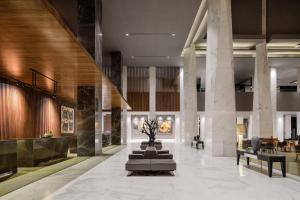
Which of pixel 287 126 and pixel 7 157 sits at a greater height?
pixel 7 157

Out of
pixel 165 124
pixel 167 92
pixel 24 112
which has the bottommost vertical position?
pixel 165 124

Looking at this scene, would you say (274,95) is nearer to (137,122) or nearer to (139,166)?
(137,122)

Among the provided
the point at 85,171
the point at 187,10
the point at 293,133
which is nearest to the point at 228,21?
the point at 187,10

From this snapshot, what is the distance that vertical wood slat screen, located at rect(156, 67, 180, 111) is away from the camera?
1276 inches

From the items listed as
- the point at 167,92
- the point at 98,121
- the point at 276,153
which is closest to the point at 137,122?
the point at 167,92

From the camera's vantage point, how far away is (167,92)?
107ft

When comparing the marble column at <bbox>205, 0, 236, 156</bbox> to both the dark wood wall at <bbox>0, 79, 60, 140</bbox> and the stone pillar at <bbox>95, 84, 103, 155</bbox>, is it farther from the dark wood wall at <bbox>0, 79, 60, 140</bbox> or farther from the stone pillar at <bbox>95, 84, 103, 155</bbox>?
the dark wood wall at <bbox>0, 79, 60, 140</bbox>

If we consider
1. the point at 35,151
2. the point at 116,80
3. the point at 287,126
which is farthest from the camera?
the point at 287,126

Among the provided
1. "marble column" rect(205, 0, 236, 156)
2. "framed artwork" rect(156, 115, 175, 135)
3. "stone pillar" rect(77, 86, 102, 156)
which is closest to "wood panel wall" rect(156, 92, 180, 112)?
"framed artwork" rect(156, 115, 175, 135)

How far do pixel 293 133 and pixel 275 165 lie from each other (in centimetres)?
2539

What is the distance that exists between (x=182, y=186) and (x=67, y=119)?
63.1ft

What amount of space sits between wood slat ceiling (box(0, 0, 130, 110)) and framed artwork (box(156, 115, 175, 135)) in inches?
741

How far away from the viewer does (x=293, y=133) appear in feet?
115

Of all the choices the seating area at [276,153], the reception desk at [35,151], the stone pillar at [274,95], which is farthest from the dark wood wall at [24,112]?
the stone pillar at [274,95]
